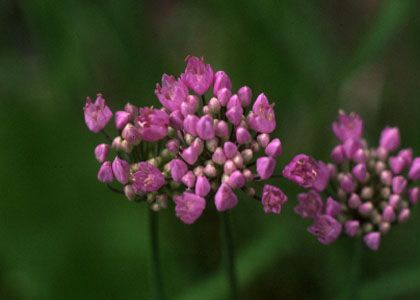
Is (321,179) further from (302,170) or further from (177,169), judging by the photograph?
(177,169)

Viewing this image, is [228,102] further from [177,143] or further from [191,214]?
[191,214]

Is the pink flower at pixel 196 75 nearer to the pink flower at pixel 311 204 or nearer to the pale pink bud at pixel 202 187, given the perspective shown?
the pale pink bud at pixel 202 187

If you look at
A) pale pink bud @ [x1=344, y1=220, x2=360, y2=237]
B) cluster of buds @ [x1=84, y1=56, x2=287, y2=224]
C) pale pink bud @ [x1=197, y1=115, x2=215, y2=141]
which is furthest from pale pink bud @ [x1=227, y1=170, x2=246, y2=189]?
pale pink bud @ [x1=344, y1=220, x2=360, y2=237]

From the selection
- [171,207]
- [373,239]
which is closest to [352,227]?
[373,239]

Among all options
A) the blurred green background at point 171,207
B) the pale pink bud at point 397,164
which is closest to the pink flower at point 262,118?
the pale pink bud at point 397,164

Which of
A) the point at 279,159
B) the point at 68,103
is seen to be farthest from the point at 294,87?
the point at 68,103

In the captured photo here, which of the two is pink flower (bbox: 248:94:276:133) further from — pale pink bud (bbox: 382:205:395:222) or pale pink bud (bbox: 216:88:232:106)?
pale pink bud (bbox: 382:205:395:222)

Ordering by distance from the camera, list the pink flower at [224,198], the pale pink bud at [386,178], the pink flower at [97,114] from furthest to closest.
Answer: the pale pink bud at [386,178], the pink flower at [97,114], the pink flower at [224,198]
